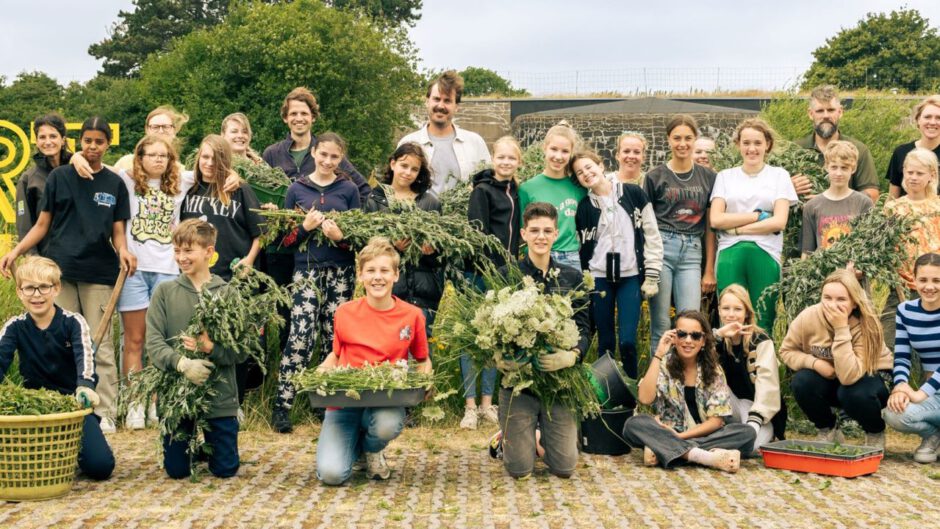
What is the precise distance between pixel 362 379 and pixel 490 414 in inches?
82.9

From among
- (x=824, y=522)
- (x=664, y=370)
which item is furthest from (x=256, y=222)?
(x=824, y=522)

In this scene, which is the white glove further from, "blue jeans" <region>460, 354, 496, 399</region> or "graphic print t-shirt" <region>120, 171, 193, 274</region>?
"graphic print t-shirt" <region>120, 171, 193, 274</region>

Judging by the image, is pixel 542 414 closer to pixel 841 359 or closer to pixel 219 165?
pixel 841 359

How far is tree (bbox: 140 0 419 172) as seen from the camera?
119 ft

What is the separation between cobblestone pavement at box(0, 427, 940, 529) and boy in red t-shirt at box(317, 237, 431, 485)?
0.17 m

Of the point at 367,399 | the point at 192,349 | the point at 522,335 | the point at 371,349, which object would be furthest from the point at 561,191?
the point at 192,349

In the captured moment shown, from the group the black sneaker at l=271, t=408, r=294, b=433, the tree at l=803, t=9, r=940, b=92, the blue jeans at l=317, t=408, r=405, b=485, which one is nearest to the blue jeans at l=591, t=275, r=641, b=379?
the blue jeans at l=317, t=408, r=405, b=485

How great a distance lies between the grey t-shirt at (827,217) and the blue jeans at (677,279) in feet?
2.77

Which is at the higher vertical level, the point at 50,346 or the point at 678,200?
the point at 678,200

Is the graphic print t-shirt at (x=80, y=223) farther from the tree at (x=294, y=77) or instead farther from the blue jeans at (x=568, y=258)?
the tree at (x=294, y=77)

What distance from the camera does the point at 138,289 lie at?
7.79 m

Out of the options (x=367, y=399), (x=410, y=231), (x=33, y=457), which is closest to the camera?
(x=33, y=457)

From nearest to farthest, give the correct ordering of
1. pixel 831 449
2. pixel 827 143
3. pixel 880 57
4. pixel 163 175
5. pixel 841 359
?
pixel 831 449 → pixel 841 359 → pixel 163 175 → pixel 827 143 → pixel 880 57

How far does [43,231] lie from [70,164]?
50cm
